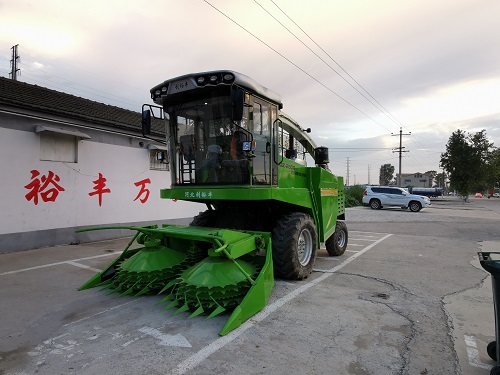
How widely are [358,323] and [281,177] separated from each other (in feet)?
8.07

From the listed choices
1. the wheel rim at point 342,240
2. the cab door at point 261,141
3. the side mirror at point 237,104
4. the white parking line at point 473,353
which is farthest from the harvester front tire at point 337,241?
the side mirror at point 237,104

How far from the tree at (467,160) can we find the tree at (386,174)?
6711cm

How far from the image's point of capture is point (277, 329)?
3.46 metres

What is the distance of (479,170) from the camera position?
36188 millimetres

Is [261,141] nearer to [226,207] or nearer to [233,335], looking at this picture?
[226,207]

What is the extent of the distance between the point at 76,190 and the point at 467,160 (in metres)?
41.3

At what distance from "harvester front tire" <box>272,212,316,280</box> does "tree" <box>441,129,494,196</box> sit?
1564 inches

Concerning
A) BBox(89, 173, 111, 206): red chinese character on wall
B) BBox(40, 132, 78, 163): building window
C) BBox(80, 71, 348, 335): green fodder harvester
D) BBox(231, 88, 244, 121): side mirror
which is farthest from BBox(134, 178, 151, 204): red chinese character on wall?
BBox(231, 88, 244, 121): side mirror

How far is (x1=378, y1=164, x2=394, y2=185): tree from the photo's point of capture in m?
104

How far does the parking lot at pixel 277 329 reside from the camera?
2.80 m

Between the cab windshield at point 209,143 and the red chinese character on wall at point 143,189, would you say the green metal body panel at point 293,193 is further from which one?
the red chinese character on wall at point 143,189

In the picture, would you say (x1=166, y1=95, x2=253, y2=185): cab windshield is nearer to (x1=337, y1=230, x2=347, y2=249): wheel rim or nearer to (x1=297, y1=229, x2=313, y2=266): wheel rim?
(x1=297, y1=229, x2=313, y2=266): wheel rim

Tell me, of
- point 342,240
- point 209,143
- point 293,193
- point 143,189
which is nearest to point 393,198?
point 342,240

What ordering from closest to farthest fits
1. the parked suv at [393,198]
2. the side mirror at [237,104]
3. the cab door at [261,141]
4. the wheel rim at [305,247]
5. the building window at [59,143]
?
the side mirror at [237,104]
the cab door at [261,141]
the wheel rim at [305,247]
the building window at [59,143]
the parked suv at [393,198]
